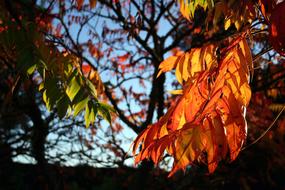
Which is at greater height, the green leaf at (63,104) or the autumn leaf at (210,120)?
the green leaf at (63,104)

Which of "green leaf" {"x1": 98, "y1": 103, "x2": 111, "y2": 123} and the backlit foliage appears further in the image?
"green leaf" {"x1": 98, "y1": 103, "x2": 111, "y2": 123}

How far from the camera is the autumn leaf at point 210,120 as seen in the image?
159 cm

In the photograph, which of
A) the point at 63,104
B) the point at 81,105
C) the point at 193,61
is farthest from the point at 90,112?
the point at 193,61

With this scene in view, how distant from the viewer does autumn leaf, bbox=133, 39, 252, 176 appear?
159cm

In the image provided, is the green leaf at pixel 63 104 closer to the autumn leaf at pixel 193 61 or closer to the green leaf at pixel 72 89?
the green leaf at pixel 72 89

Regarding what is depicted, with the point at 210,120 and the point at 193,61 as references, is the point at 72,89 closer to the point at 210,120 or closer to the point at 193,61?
the point at 193,61

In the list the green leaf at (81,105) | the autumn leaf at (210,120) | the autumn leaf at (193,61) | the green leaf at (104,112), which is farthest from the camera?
the green leaf at (104,112)

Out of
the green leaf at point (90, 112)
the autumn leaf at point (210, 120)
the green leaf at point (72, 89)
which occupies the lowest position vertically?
the autumn leaf at point (210, 120)

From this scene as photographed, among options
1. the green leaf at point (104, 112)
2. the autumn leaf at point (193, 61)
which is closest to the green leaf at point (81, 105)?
the green leaf at point (104, 112)

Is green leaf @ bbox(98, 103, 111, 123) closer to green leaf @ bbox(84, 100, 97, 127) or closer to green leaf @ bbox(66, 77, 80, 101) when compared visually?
green leaf @ bbox(84, 100, 97, 127)

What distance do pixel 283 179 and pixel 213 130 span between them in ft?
28.3

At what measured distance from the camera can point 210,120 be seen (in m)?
1.60

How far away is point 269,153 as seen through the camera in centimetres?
932

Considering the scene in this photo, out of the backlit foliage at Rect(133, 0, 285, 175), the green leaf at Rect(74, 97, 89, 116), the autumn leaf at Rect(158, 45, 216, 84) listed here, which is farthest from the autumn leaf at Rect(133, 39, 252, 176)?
the green leaf at Rect(74, 97, 89, 116)
